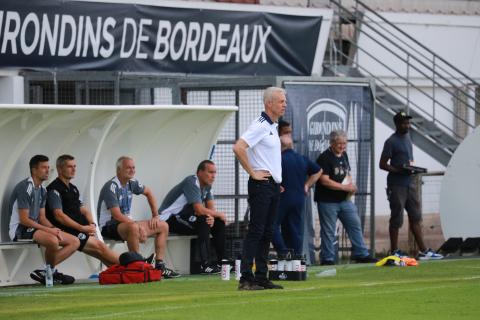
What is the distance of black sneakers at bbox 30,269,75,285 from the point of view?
16.4m

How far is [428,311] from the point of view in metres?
11.9

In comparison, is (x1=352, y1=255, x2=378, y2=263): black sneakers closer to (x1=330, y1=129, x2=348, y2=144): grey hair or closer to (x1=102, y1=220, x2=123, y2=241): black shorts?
(x1=330, y1=129, x2=348, y2=144): grey hair

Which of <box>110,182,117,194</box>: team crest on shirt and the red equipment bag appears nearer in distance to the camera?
the red equipment bag

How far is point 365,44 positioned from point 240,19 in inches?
192

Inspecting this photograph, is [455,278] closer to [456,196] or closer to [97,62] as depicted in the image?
[456,196]

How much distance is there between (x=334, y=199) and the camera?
19.8 m

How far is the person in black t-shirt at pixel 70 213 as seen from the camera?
1672cm

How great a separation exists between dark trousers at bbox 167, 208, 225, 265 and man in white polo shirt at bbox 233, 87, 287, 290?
4170mm

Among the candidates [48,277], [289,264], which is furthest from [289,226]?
[48,277]

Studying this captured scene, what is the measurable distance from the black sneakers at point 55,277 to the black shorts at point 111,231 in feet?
3.89

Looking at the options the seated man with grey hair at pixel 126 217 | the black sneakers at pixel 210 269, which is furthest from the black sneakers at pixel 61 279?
the black sneakers at pixel 210 269

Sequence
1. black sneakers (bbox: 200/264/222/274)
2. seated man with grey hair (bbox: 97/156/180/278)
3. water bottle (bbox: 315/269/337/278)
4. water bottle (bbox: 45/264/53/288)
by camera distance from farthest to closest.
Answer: black sneakers (bbox: 200/264/222/274), seated man with grey hair (bbox: 97/156/180/278), water bottle (bbox: 315/269/337/278), water bottle (bbox: 45/264/53/288)

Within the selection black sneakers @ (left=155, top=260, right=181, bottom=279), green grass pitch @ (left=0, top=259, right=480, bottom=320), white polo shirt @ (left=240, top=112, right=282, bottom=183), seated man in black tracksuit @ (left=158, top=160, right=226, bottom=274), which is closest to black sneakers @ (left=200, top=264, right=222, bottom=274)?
seated man in black tracksuit @ (left=158, top=160, right=226, bottom=274)

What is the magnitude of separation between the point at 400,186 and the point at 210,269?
3.78 m
